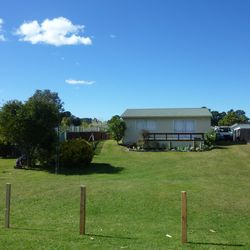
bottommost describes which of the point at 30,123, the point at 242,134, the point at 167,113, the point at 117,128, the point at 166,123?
the point at 30,123

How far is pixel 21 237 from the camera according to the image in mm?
9711

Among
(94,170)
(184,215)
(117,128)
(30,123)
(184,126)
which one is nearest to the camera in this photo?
(184,215)

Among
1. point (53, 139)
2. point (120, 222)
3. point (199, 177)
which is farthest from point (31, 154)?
point (120, 222)

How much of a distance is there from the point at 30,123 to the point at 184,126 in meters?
20.7

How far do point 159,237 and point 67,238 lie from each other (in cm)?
208

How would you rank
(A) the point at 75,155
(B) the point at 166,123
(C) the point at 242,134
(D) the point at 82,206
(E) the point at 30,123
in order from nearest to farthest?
(D) the point at 82,206, (E) the point at 30,123, (A) the point at 75,155, (B) the point at 166,123, (C) the point at 242,134

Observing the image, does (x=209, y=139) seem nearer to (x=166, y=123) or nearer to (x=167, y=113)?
(x=166, y=123)

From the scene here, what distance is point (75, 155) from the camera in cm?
2902

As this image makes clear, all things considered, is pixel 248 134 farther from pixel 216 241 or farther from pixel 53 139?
pixel 216 241

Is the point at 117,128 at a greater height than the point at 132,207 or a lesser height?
greater

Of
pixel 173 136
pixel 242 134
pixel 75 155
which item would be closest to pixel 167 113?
pixel 173 136

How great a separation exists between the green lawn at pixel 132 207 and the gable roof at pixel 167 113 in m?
16.6

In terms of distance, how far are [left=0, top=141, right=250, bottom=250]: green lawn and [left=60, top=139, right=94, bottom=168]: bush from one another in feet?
4.88

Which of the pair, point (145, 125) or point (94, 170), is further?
point (145, 125)
